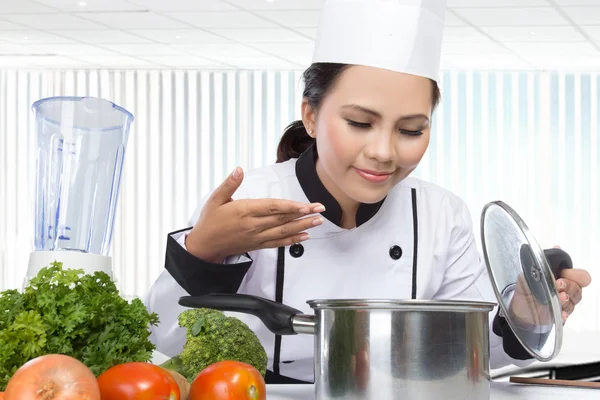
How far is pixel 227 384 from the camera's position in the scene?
100 cm

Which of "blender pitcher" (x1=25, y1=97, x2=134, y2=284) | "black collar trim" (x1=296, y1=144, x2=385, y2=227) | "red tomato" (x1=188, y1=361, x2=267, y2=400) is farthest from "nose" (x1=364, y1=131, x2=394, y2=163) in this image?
"blender pitcher" (x1=25, y1=97, x2=134, y2=284)

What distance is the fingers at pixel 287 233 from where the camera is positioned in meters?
1.27

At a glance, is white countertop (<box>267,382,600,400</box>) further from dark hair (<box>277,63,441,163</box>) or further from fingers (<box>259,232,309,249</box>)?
dark hair (<box>277,63,441,163</box>)

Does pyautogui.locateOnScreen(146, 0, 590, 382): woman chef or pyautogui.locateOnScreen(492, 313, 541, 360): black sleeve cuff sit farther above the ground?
pyautogui.locateOnScreen(146, 0, 590, 382): woman chef

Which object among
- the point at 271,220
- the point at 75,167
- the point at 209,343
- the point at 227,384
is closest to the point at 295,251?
the point at 271,220

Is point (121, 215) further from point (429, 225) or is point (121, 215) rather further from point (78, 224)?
point (429, 225)

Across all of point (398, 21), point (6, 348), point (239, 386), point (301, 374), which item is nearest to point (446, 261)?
point (301, 374)

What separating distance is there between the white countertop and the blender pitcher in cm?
84

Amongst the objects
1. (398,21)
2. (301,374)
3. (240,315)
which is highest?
(398,21)

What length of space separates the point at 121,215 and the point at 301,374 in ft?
22.5

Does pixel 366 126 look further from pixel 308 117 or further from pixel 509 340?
pixel 509 340

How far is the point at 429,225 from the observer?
167 cm

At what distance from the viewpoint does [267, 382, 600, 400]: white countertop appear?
121 centimetres

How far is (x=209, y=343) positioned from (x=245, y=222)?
0.63ft
